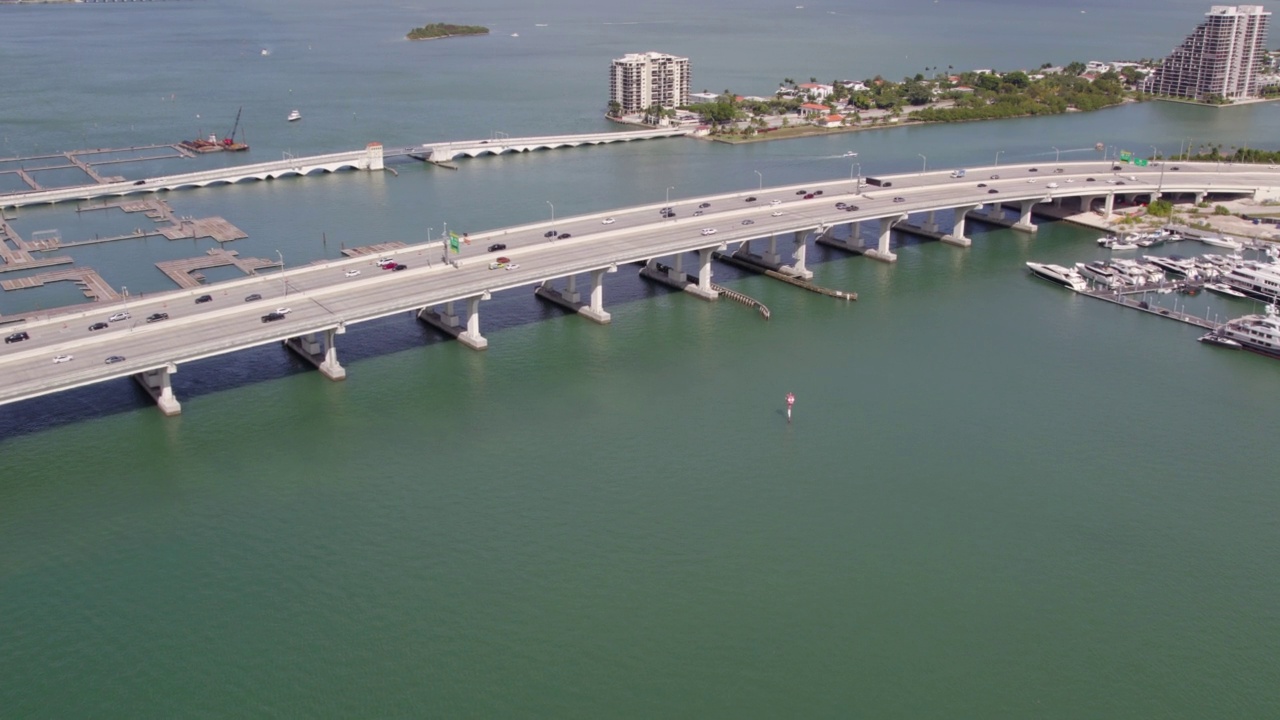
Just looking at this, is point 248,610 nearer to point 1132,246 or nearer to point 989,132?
point 1132,246

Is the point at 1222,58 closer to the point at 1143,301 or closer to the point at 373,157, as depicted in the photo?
the point at 1143,301

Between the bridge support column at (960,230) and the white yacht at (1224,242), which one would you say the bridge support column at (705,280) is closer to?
the bridge support column at (960,230)

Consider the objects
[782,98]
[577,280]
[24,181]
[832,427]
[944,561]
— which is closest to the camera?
[944,561]

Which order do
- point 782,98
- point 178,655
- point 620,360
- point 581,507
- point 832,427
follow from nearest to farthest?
point 178,655 → point 581,507 → point 832,427 → point 620,360 → point 782,98

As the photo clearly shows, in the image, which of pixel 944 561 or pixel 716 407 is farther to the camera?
pixel 716 407

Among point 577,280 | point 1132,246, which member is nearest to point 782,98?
point 1132,246

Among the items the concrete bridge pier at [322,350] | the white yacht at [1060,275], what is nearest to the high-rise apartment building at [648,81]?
the white yacht at [1060,275]

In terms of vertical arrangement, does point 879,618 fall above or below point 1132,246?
below
